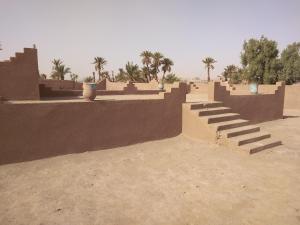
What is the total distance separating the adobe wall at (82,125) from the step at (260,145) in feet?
A: 9.34

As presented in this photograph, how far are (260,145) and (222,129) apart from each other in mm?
1385

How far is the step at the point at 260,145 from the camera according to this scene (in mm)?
7652

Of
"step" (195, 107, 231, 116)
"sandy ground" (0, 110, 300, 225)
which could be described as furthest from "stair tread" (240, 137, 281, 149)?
"step" (195, 107, 231, 116)

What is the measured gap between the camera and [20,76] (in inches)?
309

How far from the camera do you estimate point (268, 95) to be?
14148mm

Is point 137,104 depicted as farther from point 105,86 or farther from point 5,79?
point 105,86

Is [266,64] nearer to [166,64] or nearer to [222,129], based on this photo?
[166,64]

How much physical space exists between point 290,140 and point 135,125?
6502 mm

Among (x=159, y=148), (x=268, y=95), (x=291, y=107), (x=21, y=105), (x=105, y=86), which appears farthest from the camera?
(x=105, y=86)

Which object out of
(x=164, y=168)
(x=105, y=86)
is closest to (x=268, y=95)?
(x=164, y=168)

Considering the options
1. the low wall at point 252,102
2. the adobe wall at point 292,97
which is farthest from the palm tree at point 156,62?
the low wall at point 252,102

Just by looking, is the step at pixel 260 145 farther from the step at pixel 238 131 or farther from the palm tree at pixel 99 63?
the palm tree at pixel 99 63

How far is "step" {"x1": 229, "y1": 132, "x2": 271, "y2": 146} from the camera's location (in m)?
8.01

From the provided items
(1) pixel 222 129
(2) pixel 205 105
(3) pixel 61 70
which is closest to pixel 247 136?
(1) pixel 222 129
